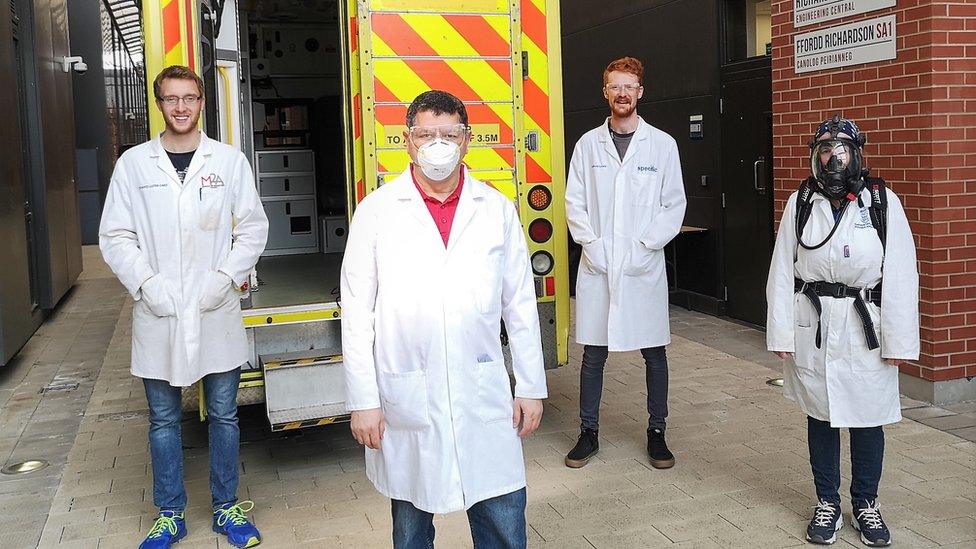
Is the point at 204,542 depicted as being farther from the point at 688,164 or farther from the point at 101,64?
the point at 101,64

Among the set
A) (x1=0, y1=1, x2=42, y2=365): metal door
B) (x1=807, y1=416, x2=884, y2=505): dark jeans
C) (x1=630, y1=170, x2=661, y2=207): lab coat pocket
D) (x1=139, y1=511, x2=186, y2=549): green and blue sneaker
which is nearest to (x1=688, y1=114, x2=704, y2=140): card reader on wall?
(x1=630, y1=170, x2=661, y2=207): lab coat pocket

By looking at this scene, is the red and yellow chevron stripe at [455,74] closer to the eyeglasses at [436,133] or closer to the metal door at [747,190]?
the eyeglasses at [436,133]

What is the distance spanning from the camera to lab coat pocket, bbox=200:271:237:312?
174 inches

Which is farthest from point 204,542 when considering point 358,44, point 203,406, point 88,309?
point 88,309

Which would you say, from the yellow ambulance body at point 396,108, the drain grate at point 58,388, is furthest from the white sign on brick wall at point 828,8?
the drain grate at point 58,388

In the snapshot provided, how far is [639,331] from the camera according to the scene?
17.8 feet

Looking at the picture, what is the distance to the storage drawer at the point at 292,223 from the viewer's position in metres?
9.16

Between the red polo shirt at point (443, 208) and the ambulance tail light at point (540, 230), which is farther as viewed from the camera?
the ambulance tail light at point (540, 230)

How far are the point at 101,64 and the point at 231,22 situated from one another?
17.5m

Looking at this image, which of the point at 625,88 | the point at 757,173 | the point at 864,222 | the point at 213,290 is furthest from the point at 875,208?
the point at 757,173

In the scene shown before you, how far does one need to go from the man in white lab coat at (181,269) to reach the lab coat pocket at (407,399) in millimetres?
1565

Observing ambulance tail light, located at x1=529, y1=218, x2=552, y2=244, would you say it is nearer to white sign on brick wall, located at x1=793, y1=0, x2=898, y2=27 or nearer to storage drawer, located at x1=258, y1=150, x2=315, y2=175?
white sign on brick wall, located at x1=793, y1=0, x2=898, y2=27

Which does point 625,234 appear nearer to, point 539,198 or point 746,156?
point 539,198

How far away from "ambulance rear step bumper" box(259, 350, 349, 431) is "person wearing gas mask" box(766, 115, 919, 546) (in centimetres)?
215
